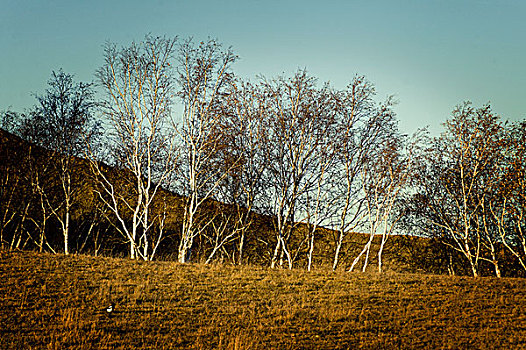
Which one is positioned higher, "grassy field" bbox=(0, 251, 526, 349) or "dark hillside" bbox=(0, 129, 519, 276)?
"dark hillside" bbox=(0, 129, 519, 276)

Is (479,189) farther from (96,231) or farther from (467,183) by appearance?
(96,231)

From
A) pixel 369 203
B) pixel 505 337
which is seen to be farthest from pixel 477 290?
pixel 369 203

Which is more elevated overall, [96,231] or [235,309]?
[96,231]

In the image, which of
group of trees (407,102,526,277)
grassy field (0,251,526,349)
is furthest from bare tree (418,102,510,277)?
grassy field (0,251,526,349)

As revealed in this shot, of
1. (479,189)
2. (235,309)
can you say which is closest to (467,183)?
(479,189)

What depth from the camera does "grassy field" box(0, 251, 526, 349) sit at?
8.55m

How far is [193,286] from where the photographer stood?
13258 millimetres

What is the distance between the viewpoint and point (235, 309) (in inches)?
433

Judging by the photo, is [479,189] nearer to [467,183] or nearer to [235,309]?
[467,183]

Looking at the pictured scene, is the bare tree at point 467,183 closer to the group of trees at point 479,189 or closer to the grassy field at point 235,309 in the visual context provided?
the group of trees at point 479,189

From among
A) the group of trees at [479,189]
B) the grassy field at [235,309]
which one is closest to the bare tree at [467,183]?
the group of trees at [479,189]

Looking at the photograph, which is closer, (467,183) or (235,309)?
(235,309)

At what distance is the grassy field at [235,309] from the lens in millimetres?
8555

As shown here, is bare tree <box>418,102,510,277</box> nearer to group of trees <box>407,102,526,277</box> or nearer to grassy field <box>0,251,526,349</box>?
Answer: group of trees <box>407,102,526,277</box>
